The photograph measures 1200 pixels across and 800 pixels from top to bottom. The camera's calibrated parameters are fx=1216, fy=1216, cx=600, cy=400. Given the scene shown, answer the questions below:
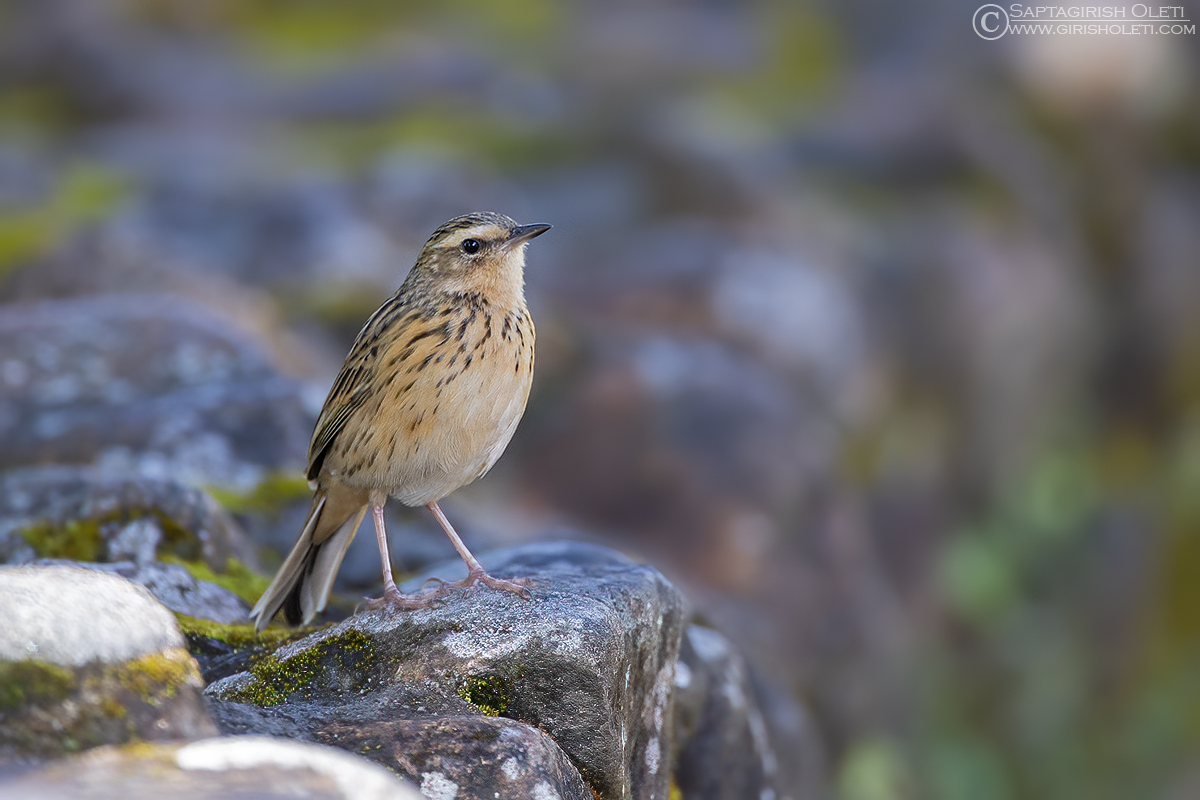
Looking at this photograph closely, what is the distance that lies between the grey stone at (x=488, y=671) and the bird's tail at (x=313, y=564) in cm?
87

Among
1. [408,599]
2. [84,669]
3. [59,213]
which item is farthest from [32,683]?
[59,213]

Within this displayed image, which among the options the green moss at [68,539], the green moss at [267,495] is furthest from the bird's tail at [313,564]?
the green moss at [267,495]

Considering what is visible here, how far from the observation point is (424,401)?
5250 millimetres

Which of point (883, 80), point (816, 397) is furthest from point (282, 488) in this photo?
point (883, 80)

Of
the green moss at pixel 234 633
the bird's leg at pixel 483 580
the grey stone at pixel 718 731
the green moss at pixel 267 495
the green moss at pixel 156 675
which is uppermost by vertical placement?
the bird's leg at pixel 483 580

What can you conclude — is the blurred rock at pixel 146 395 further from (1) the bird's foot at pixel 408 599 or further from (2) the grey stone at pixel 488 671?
(2) the grey stone at pixel 488 671

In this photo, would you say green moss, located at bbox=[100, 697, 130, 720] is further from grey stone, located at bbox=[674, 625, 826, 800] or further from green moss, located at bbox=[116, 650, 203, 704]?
grey stone, located at bbox=[674, 625, 826, 800]

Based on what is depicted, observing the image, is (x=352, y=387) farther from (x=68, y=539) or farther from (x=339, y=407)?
(x=68, y=539)

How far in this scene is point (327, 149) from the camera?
64.1ft

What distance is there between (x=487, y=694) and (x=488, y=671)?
0.26ft

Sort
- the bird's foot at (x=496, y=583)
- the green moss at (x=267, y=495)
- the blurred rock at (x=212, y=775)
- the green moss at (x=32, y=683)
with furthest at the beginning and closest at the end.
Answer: the green moss at (x=267, y=495) → the bird's foot at (x=496, y=583) → the green moss at (x=32, y=683) → the blurred rock at (x=212, y=775)

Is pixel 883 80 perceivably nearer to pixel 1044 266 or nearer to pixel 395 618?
pixel 1044 266

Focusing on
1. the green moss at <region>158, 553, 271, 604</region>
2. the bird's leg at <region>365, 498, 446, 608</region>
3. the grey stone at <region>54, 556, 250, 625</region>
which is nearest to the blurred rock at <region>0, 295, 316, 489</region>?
the green moss at <region>158, 553, 271, 604</region>

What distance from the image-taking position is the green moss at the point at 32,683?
3041mm
